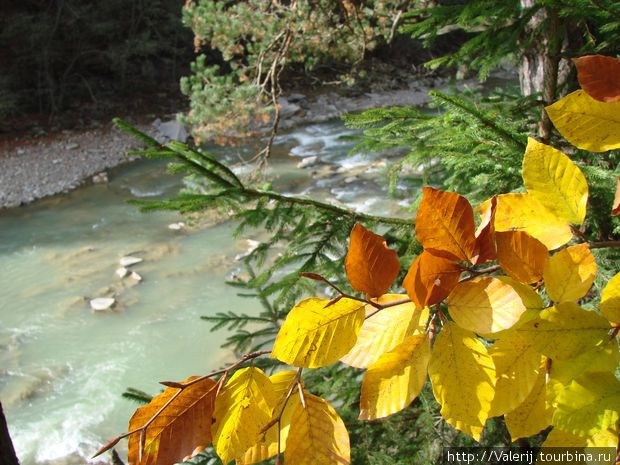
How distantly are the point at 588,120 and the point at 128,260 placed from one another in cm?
627

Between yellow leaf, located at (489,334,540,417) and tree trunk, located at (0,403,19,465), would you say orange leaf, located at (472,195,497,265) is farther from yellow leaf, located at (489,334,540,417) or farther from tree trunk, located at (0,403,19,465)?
tree trunk, located at (0,403,19,465)

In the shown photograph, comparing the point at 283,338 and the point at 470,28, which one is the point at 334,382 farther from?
the point at 283,338

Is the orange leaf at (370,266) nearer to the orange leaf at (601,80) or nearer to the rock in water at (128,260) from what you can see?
the orange leaf at (601,80)

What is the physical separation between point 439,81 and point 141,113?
25.7 ft

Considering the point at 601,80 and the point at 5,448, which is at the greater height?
the point at 601,80

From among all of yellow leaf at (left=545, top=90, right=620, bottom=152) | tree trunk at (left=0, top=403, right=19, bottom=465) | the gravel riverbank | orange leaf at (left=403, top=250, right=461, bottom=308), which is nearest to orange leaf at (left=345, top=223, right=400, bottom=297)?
orange leaf at (left=403, top=250, right=461, bottom=308)

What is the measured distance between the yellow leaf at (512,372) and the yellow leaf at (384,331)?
4cm

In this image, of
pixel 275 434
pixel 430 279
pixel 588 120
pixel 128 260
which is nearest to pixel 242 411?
pixel 275 434

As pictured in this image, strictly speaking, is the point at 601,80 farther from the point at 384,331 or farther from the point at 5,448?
the point at 5,448

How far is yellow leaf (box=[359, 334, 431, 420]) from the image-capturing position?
10.2 inches

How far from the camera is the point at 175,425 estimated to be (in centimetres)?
27

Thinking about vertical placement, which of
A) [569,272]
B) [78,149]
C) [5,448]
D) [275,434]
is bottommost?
[78,149]

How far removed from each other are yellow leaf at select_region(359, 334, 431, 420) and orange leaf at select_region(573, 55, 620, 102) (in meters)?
0.15

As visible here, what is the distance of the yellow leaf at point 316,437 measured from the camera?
26cm
